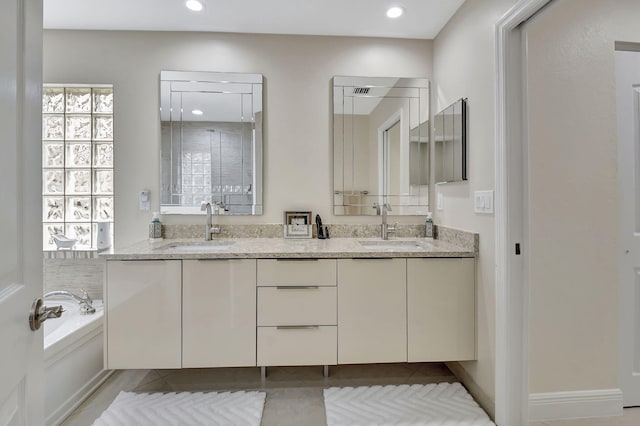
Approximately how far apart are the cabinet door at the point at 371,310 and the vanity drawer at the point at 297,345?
0.06 meters

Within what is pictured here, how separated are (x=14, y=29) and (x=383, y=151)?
2076mm

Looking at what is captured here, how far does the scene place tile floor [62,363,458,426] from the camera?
68.5 inches

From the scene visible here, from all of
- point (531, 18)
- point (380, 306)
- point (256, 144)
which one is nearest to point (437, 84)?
point (531, 18)

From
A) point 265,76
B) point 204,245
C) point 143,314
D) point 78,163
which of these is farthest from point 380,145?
point 78,163

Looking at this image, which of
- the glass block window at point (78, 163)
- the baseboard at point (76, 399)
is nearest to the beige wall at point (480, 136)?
the baseboard at point (76, 399)

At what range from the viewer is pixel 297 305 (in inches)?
70.7

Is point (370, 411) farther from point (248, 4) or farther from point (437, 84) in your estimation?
point (248, 4)

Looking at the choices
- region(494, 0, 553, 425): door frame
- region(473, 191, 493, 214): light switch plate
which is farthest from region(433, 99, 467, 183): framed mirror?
region(494, 0, 553, 425): door frame

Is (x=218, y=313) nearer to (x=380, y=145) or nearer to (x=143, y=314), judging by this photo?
(x=143, y=314)

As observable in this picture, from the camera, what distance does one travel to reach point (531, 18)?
148 centimetres

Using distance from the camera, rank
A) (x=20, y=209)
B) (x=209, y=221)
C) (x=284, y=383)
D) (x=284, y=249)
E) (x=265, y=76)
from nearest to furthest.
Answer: (x=20, y=209) → (x=284, y=249) → (x=284, y=383) → (x=209, y=221) → (x=265, y=76)

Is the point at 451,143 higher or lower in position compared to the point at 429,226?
higher

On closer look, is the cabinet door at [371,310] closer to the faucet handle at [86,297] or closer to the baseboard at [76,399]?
the baseboard at [76,399]

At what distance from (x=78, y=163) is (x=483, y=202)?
8.89 feet
